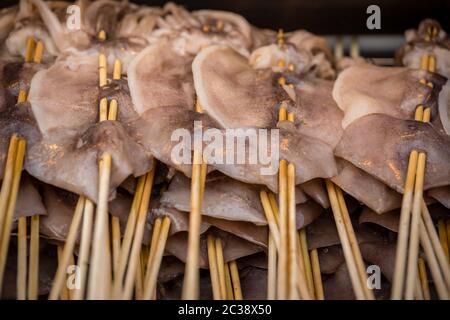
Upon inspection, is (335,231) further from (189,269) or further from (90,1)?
(90,1)

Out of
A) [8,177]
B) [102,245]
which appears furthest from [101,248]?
[8,177]

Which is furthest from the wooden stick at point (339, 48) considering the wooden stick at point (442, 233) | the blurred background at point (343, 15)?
the wooden stick at point (442, 233)

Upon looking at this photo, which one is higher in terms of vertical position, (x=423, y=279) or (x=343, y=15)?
(x=343, y=15)

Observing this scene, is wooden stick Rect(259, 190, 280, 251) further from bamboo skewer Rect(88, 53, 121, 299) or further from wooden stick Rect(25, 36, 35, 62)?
wooden stick Rect(25, 36, 35, 62)

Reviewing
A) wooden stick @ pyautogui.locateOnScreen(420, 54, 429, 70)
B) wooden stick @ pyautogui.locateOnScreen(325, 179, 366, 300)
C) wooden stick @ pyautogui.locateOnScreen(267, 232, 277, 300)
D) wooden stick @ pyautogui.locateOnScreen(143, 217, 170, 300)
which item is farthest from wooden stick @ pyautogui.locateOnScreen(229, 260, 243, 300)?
wooden stick @ pyautogui.locateOnScreen(420, 54, 429, 70)

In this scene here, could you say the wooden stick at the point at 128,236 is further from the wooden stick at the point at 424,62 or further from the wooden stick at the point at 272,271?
the wooden stick at the point at 424,62

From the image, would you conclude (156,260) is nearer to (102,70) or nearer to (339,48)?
(102,70)
